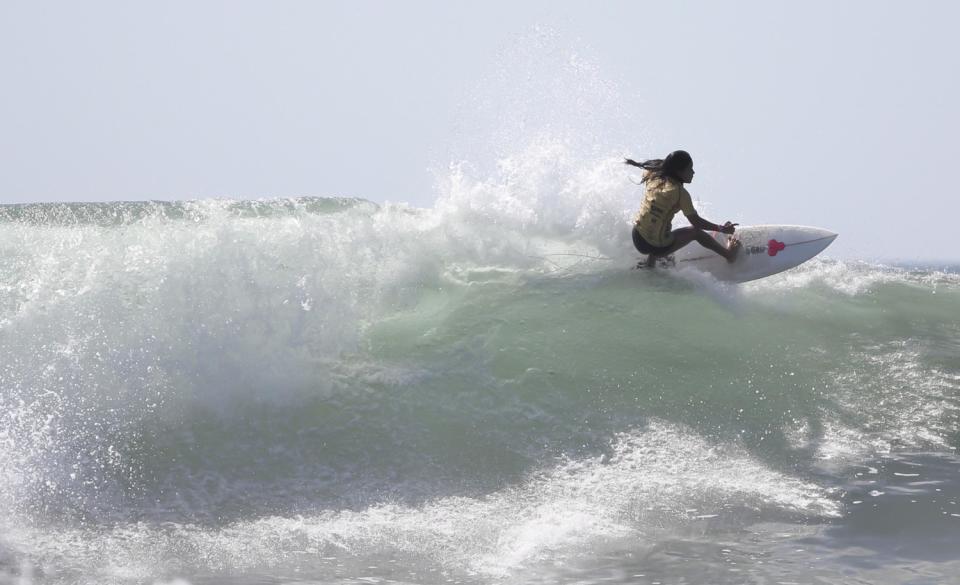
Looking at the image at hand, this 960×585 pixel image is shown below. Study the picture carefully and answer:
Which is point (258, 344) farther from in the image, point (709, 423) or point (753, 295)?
point (753, 295)

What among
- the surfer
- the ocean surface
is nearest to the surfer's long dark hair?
the surfer

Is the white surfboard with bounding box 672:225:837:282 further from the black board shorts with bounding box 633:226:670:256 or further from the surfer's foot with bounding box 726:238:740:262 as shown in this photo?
the black board shorts with bounding box 633:226:670:256

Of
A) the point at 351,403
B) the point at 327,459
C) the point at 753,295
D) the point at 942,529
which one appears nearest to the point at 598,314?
the point at 753,295

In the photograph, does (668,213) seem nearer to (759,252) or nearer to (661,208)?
(661,208)

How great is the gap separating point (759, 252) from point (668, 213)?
119cm

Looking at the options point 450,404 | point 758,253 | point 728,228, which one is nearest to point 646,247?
point 728,228

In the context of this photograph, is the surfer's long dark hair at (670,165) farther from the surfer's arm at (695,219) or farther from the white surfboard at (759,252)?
the white surfboard at (759,252)

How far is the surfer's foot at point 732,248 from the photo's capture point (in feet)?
28.6

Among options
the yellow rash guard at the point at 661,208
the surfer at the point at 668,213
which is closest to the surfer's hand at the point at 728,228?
the surfer at the point at 668,213

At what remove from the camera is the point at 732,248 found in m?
8.76

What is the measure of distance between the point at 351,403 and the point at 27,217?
417 cm

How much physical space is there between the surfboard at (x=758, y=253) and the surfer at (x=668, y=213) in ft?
0.60

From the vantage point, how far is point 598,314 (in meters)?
8.18

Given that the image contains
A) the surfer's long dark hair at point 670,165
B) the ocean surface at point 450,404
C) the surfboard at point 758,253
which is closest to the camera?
the ocean surface at point 450,404
